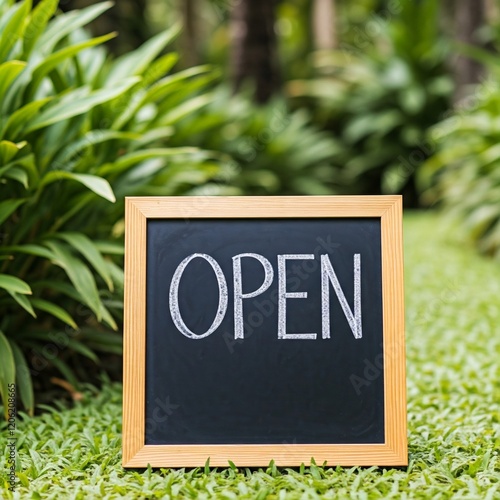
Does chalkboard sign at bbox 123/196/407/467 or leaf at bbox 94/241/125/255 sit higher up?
leaf at bbox 94/241/125/255

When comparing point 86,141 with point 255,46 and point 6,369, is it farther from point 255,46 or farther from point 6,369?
point 255,46

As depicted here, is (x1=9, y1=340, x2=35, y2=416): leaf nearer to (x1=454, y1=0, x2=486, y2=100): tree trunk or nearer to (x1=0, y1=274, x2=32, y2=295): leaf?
(x1=0, y1=274, x2=32, y2=295): leaf

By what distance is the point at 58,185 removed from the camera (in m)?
2.38

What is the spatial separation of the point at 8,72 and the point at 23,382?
1006 mm

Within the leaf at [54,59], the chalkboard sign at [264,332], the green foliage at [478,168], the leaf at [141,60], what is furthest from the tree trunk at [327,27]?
the chalkboard sign at [264,332]

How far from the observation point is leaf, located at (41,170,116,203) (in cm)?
210

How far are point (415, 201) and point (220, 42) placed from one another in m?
9.57

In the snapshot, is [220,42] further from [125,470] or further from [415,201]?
[125,470]

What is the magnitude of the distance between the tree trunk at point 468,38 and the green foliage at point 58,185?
5.35 m

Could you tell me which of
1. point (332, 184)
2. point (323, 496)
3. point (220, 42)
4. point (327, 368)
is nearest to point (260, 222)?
point (327, 368)

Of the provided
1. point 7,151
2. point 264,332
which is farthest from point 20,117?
point 264,332

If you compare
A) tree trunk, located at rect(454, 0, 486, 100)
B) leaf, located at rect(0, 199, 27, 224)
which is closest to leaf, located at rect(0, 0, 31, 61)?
leaf, located at rect(0, 199, 27, 224)

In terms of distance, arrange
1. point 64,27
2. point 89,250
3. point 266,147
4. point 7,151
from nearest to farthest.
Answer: point 7,151, point 89,250, point 64,27, point 266,147

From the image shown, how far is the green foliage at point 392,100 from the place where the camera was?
828cm
